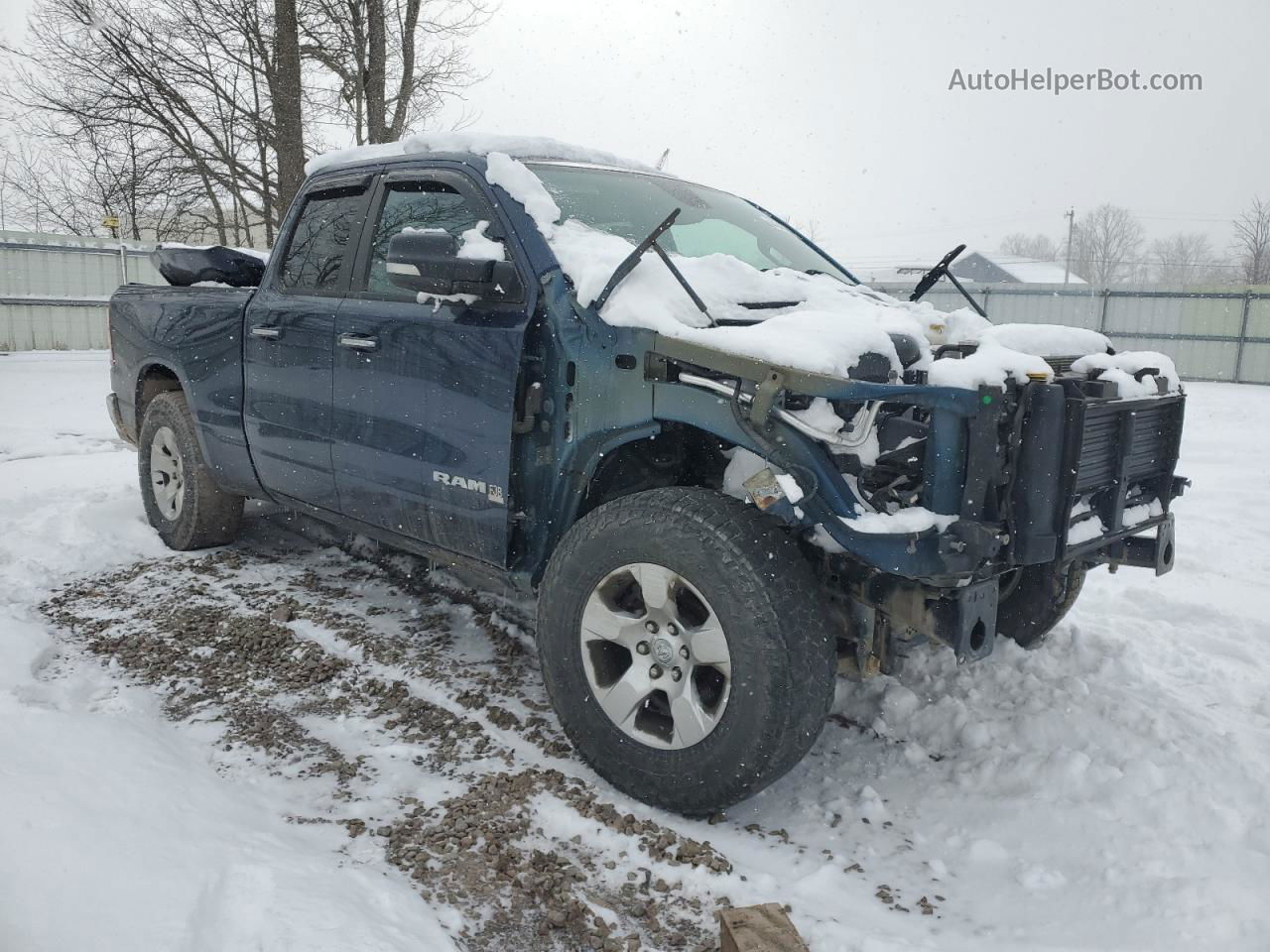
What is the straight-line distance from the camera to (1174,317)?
19.0 m

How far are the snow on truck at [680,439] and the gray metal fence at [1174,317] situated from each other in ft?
49.3

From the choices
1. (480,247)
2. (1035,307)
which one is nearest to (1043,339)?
(480,247)

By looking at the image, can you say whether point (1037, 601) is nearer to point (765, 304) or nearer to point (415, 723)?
point (765, 304)

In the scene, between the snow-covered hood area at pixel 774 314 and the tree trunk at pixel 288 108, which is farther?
the tree trunk at pixel 288 108

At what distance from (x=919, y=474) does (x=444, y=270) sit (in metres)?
1.62

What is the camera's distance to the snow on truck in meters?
2.50

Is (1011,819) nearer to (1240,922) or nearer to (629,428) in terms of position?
(1240,922)

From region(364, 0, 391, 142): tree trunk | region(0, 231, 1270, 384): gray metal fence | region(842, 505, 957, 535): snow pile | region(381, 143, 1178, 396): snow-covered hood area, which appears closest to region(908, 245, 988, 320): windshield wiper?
region(381, 143, 1178, 396): snow-covered hood area

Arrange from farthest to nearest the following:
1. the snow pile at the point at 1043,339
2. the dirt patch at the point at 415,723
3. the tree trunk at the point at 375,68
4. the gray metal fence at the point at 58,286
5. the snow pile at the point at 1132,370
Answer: the gray metal fence at the point at 58,286 → the tree trunk at the point at 375,68 → the snow pile at the point at 1043,339 → the snow pile at the point at 1132,370 → the dirt patch at the point at 415,723

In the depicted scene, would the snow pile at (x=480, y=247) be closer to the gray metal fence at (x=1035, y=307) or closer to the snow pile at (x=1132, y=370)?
the snow pile at (x=1132, y=370)

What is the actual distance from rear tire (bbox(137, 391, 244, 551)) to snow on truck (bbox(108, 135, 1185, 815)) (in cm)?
95

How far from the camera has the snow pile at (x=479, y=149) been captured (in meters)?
3.60

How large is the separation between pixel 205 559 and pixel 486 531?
8.21 ft

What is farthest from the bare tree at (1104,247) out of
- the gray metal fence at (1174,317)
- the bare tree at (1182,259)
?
the gray metal fence at (1174,317)
